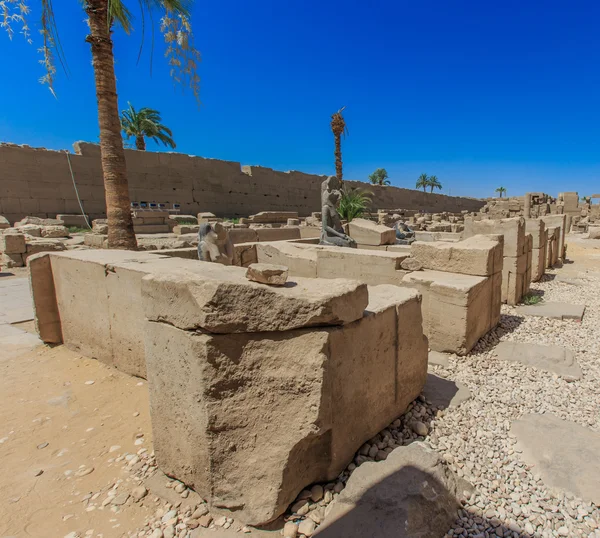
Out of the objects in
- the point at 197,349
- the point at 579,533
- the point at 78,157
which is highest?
the point at 78,157

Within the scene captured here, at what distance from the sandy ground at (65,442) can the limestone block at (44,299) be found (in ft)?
0.66

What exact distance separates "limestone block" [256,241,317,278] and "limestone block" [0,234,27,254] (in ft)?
21.4

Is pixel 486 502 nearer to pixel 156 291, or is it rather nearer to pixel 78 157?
pixel 156 291

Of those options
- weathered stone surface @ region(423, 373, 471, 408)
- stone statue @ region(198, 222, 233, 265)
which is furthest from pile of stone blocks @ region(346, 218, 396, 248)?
weathered stone surface @ region(423, 373, 471, 408)

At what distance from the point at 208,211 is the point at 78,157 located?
5.90 m

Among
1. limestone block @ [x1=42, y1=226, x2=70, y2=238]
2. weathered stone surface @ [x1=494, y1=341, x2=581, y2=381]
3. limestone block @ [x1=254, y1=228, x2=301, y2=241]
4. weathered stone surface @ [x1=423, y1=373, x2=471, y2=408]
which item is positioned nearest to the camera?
weathered stone surface @ [x1=423, y1=373, x2=471, y2=408]

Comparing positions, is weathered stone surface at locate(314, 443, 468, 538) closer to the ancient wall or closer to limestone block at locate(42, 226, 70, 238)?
limestone block at locate(42, 226, 70, 238)

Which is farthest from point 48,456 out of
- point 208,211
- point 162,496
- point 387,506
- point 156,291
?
point 208,211

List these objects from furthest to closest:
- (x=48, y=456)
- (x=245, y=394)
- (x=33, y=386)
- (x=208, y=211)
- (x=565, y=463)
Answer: (x=208, y=211)
(x=33, y=386)
(x=48, y=456)
(x=565, y=463)
(x=245, y=394)

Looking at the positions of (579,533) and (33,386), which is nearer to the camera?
(579,533)

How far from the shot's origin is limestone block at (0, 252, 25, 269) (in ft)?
29.3

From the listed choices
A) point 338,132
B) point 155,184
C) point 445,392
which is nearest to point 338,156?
point 338,132

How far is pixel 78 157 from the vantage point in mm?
13828

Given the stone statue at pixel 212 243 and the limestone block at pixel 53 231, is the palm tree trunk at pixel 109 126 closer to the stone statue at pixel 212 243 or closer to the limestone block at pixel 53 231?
the stone statue at pixel 212 243
